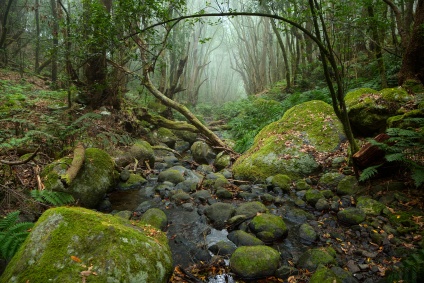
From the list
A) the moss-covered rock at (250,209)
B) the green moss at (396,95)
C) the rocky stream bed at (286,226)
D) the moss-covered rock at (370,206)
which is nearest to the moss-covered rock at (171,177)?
the rocky stream bed at (286,226)

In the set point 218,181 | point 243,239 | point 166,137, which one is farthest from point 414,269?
point 166,137

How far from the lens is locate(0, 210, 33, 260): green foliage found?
2.38 metres

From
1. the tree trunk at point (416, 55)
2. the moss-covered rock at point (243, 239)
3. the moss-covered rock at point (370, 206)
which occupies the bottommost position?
the moss-covered rock at point (243, 239)

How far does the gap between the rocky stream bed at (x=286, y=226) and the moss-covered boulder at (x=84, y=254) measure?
73 centimetres

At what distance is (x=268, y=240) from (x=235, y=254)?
2.73ft

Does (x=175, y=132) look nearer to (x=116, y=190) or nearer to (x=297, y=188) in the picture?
(x=116, y=190)

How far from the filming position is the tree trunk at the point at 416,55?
582 cm

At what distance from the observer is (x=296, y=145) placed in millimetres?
6953

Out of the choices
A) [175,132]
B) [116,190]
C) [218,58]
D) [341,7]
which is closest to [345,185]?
[341,7]

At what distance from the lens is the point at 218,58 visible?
158ft

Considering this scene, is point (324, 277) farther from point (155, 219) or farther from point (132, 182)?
point (132, 182)

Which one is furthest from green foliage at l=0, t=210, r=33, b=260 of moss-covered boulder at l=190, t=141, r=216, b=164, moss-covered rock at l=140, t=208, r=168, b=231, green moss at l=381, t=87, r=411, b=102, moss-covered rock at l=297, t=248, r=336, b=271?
green moss at l=381, t=87, r=411, b=102

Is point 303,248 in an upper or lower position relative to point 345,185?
lower

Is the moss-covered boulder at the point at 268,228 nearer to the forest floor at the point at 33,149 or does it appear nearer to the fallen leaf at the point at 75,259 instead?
the forest floor at the point at 33,149
